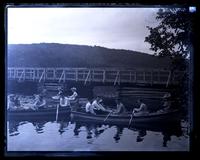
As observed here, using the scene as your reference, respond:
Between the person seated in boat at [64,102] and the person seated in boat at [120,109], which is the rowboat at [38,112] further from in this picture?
the person seated in boat at [120,109]

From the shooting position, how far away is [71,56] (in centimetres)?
248

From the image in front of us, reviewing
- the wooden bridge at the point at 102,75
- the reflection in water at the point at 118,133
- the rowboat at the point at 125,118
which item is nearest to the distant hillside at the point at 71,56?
the wooden bridge at the point at 102,75

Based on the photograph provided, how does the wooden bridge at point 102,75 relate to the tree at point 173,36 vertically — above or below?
below

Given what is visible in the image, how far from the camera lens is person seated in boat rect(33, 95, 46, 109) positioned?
97.5 inches

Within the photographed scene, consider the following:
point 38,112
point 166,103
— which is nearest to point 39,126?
point 38,112

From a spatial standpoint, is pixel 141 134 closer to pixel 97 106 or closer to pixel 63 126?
pixel 97 106

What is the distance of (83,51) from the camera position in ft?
8.09

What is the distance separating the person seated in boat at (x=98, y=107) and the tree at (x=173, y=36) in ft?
2.22

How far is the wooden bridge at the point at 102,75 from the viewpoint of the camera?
Answer: 8.11 ft

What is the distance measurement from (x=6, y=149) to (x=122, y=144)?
40.2 inches

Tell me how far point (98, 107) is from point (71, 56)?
1.70 ft

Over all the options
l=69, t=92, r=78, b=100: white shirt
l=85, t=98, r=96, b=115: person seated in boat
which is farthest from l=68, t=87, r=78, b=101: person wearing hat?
l=85, t=98, r=96, b=115: person seated in boat

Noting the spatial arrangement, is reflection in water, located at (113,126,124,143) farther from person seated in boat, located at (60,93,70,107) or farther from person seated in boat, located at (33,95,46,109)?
person seated in boat, located at (33,95,46,109)

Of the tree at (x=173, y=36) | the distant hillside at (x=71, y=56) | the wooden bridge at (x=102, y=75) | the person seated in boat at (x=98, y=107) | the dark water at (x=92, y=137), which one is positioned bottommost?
the dark water at (x=92, y=137)
